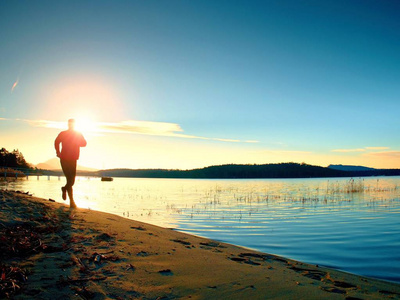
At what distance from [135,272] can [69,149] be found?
307 inches

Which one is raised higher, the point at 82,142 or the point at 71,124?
the point at 71,124

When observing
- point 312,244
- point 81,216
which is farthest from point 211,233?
point 81,216

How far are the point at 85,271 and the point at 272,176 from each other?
177 meters

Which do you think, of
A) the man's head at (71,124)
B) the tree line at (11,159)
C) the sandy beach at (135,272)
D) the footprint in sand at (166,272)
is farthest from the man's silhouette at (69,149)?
the tree line at (11,159)

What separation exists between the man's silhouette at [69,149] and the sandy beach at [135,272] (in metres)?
4.13

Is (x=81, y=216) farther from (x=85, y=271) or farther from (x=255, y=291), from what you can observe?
(x=255, y=291)

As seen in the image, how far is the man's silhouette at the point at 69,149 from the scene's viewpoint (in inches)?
423

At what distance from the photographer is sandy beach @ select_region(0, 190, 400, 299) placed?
360 cm

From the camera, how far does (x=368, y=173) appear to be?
185750 millimetres

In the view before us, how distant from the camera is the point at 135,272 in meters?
4.34

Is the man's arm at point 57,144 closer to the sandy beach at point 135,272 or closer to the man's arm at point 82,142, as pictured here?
the man's arm at point 82,142

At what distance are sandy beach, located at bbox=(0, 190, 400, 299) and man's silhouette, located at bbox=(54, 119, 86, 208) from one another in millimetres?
4134

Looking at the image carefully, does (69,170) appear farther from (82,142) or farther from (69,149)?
(82,142)

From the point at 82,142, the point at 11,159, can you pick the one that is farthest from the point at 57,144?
the point at 11,159
